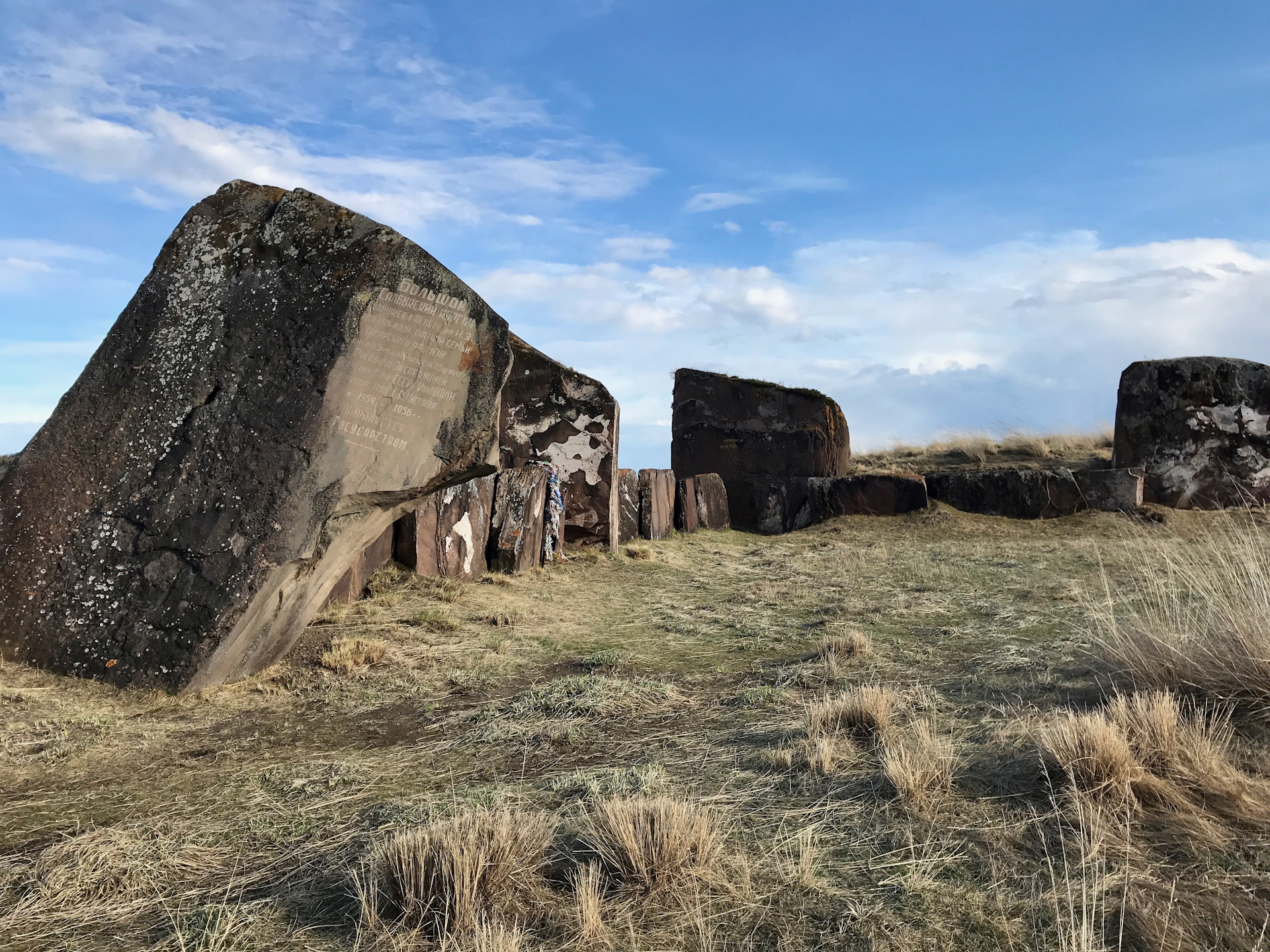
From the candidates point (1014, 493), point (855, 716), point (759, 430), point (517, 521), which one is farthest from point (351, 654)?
point (1014, 493)

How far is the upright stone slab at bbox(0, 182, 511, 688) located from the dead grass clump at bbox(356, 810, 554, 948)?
2.17m

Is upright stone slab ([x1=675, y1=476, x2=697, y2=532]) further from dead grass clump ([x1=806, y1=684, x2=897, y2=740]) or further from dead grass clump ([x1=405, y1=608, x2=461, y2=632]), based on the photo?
dead grass clump ([x1=806, y1=684, x2=897, y2=740])

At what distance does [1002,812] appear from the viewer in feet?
8.16

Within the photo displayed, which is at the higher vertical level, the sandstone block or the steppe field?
the sandstone block

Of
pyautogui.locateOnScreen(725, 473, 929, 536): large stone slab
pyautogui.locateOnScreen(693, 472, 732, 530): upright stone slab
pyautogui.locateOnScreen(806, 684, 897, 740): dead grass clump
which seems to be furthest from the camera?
pyautogui.locateOnScreen(693, 472, 732, 530): upright stone slab

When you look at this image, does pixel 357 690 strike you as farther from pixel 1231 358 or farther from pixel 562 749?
pixel 1231 358

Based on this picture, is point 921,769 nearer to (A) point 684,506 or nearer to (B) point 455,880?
(B) point 455,880

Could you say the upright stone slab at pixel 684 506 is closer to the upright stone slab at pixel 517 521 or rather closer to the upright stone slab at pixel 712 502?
the upright stone slab at pixel 712 502

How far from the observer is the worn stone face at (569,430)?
329 inches

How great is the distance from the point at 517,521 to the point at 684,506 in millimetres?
3645

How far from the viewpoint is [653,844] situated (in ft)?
6.96

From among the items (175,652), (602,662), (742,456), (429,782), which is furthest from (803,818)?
(742,456)

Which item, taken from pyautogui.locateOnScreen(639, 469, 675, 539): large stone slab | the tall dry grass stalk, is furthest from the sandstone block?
the tall dry grass stalk

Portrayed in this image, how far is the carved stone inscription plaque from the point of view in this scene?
4.21 m
